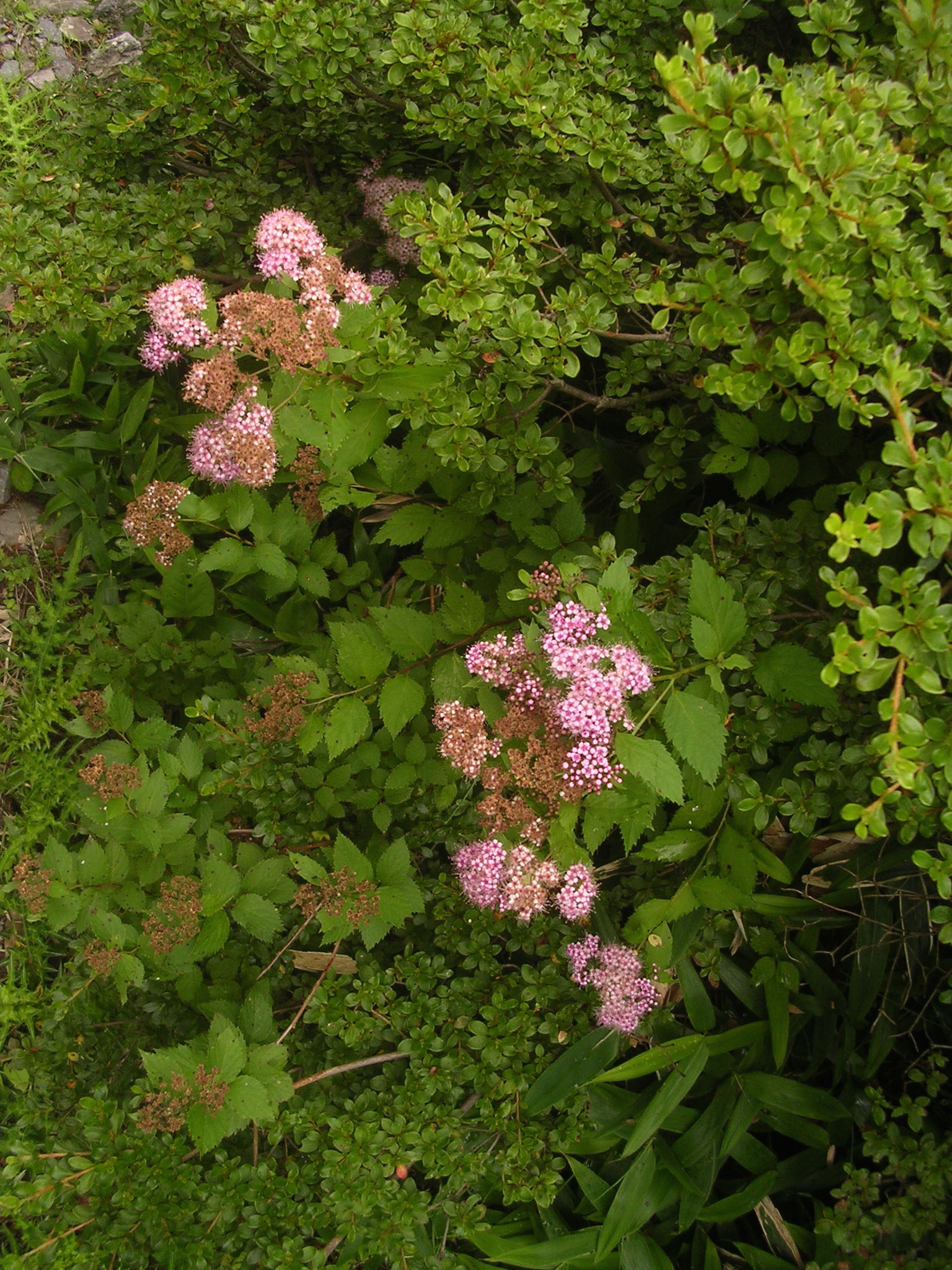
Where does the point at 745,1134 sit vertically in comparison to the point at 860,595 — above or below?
below

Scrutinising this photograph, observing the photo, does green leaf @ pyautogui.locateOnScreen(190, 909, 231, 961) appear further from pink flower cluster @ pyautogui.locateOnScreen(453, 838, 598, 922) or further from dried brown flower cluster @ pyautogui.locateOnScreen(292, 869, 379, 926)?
pink flower cluster @ pyautogui.locateOnScreen(453, 838, 598, 922)

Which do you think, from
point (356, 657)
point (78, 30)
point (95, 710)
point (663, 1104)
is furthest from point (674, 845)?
point (78, 30)

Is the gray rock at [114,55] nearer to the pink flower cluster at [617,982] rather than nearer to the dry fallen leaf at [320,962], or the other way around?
the dry fallen leaf at [320,962]

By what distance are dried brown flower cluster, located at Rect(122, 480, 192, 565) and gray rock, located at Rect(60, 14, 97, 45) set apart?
2.32m

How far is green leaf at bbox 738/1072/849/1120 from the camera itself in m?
2.26

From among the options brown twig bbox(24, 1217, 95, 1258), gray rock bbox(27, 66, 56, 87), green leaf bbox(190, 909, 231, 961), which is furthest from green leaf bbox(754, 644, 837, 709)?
gray rock bbox(27, 66, 56, 87)

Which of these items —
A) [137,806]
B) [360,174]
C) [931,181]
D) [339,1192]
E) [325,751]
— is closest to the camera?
[931,181]

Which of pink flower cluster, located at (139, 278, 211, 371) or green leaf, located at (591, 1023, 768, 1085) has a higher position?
pink flower cluster, located at (139, 278, 211, 371)

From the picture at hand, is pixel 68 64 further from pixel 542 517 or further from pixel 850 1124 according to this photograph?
pixel 850 1124

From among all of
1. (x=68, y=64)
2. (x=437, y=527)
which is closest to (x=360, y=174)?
(x=437, y=527)

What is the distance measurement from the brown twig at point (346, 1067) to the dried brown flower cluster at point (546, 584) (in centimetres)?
126

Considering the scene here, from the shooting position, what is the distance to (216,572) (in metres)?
2.91

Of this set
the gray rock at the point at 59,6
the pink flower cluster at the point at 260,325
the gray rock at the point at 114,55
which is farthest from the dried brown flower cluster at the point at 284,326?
the gray rock at the point at 59,6

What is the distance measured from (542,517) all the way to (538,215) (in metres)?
0.75
